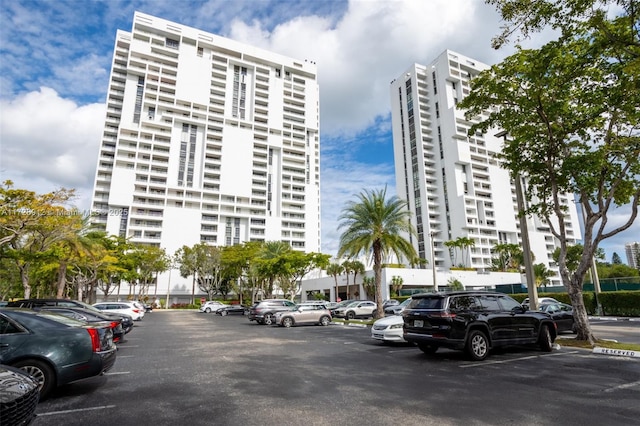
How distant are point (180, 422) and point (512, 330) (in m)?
8.85

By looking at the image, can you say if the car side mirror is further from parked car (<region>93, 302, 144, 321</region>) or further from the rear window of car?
parked car (<region>93, 302, 144, 321</region>)

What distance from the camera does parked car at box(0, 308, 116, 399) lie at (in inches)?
220

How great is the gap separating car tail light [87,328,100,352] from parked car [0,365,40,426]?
2.54 meters

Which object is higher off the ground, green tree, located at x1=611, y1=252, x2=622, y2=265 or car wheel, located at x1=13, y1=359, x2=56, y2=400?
green tree, located at x1=611, y1=252, x2=622, y2=265

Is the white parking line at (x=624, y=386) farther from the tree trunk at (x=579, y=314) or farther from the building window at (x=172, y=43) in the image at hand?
the building window at (x=172, y=43)

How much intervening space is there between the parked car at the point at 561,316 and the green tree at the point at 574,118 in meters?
3.32

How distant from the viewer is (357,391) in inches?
251

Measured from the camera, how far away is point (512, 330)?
9.87m

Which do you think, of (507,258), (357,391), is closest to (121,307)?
(357,391)

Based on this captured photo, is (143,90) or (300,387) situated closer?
(300,387)

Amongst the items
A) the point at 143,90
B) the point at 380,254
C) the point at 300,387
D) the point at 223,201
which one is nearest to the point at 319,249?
the point at 223,201

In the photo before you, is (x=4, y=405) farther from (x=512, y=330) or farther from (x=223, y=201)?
(x=223, y=201)

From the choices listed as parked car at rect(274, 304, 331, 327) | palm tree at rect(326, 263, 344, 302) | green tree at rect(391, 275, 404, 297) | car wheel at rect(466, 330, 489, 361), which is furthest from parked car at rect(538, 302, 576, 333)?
palm tree at rect(326, 263, 344, 302)

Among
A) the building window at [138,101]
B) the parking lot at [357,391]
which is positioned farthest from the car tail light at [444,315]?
the building window at [138,101]
